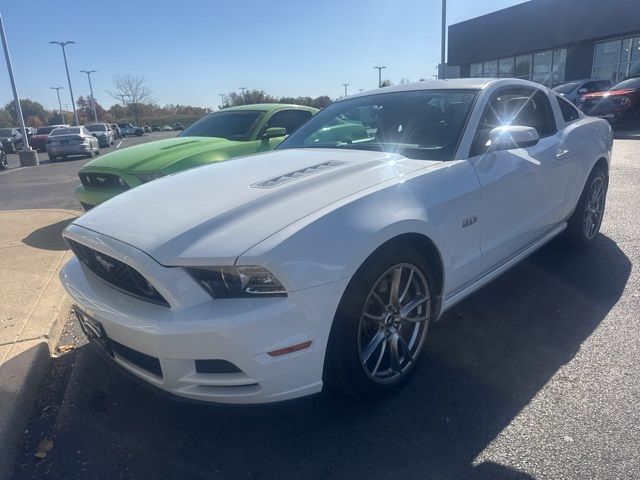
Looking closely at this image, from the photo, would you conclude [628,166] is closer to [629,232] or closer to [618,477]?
[629,232]

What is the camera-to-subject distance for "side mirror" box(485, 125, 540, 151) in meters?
3.00

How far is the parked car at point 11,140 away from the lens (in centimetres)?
2729

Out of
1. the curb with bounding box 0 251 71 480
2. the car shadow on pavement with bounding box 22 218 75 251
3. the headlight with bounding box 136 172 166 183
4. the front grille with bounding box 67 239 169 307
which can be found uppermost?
the headlight with bounding box 136 172 166 183

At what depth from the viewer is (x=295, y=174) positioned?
2.81m

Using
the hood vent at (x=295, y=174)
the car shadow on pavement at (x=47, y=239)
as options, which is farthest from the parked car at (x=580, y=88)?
the hood vent at (x=295, y=174)

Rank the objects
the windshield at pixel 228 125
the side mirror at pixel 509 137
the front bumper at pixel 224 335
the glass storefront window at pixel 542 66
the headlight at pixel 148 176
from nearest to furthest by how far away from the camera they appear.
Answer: the front bumper at pixel 224 335 → the side mirror at pixel 509 137 → the headlight at pixel 148 176 → the windshield at pixel 228 125 → the glass storefront window at pixel 542 66

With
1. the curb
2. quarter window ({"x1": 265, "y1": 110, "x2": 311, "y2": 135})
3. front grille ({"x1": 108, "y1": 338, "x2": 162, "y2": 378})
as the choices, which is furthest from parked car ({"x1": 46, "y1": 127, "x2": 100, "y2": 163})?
front grille ({"x1": 108, "y1": 338, "x2": 162, "y2": 378})

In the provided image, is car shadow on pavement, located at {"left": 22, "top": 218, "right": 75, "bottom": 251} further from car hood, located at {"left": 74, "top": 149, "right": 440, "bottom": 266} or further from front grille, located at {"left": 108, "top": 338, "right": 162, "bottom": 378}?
front grille, located at {"left": 108, "top": 338, "right": 162, "bottom": 378}

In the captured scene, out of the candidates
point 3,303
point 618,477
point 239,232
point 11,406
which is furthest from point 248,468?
point 3,303

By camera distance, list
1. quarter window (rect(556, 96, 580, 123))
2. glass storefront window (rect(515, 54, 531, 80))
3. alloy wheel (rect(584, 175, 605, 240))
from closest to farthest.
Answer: quarter window (rect(556, 96, 580, 123)) < alloy wheel (rect(584, 175, 605, 240)) < glass storefront window (rect(515, 54, 531, 80))

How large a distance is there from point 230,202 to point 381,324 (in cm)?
98

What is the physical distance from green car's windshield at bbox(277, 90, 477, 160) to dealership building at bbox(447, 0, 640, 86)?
2465 cm

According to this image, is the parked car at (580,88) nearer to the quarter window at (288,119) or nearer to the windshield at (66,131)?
the quarter window at (288,119)

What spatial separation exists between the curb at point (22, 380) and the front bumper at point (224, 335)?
802 mm
